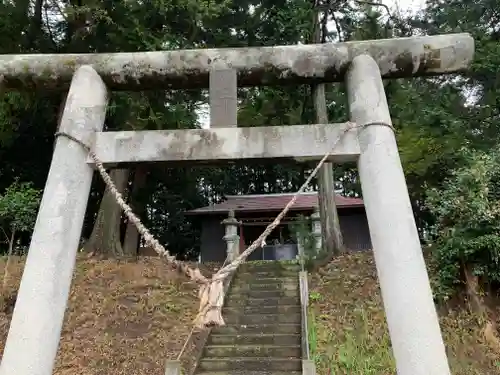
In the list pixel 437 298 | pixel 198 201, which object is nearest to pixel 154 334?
pixel 437 298

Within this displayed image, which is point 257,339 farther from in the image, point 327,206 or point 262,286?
point 327,206

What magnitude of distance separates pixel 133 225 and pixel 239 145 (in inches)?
463

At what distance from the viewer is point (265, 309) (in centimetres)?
969

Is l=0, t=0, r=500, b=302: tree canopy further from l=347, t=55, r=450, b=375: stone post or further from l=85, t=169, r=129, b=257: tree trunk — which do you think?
l=347, t=55, r=450, b=375: stone post

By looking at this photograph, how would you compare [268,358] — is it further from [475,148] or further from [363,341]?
[475,148]

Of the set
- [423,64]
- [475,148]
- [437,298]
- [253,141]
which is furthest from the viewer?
[475,148]

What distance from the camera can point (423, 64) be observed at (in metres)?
4.16

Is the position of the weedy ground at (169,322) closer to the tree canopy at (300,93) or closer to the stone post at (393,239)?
the tree canopy at (300,93)

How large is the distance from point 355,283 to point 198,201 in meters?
13.6

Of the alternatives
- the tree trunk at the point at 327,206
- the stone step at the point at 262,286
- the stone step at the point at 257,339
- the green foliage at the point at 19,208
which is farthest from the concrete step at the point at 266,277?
the green foliage at the point at 19,208

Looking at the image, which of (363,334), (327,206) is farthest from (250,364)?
(327,206)

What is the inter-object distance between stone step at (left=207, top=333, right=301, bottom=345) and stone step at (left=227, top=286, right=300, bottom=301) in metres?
1.69

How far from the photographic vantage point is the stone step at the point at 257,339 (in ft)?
27.5

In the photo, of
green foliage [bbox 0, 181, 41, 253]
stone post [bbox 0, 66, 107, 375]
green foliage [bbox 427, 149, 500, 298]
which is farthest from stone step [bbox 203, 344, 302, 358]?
green foliage [bbox 0, 181, 41, 253]
